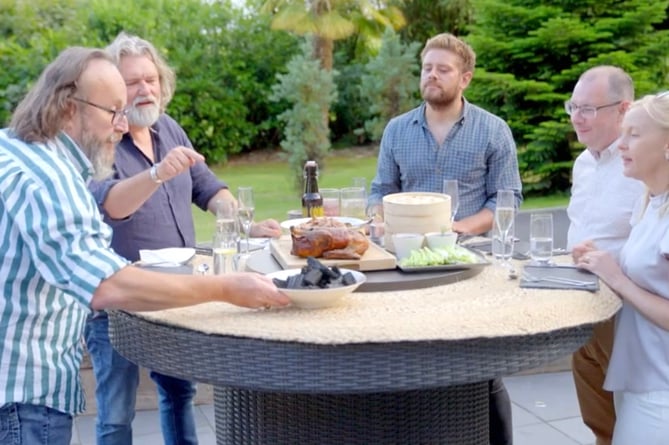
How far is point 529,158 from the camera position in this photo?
11.5m

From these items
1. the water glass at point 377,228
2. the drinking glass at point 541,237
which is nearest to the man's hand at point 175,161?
the water glass at point 377,228

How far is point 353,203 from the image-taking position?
343 cm

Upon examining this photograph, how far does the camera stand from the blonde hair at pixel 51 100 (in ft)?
7.14

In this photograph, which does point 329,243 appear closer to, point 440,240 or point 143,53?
point 440,240

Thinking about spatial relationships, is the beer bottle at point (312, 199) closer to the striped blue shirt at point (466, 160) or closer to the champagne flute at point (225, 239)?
the champagne flute at point (225, 239)

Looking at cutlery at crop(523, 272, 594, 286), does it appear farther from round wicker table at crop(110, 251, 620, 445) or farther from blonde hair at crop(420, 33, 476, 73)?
blonde hair at crop(420, 33, 476, 73)

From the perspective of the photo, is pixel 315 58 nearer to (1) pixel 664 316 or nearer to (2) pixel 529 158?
(2) pixel 529 158

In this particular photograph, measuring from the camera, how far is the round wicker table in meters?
2.13

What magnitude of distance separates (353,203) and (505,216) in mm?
749

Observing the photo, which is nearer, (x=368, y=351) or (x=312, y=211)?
(x=368, y=351)

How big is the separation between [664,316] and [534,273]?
1.60 ft

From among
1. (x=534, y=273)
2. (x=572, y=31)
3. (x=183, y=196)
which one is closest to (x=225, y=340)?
(x=534, y=273)

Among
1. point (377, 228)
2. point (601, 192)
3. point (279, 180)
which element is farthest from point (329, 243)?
point (279, 180)

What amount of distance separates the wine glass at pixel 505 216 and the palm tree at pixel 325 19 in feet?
40.8
